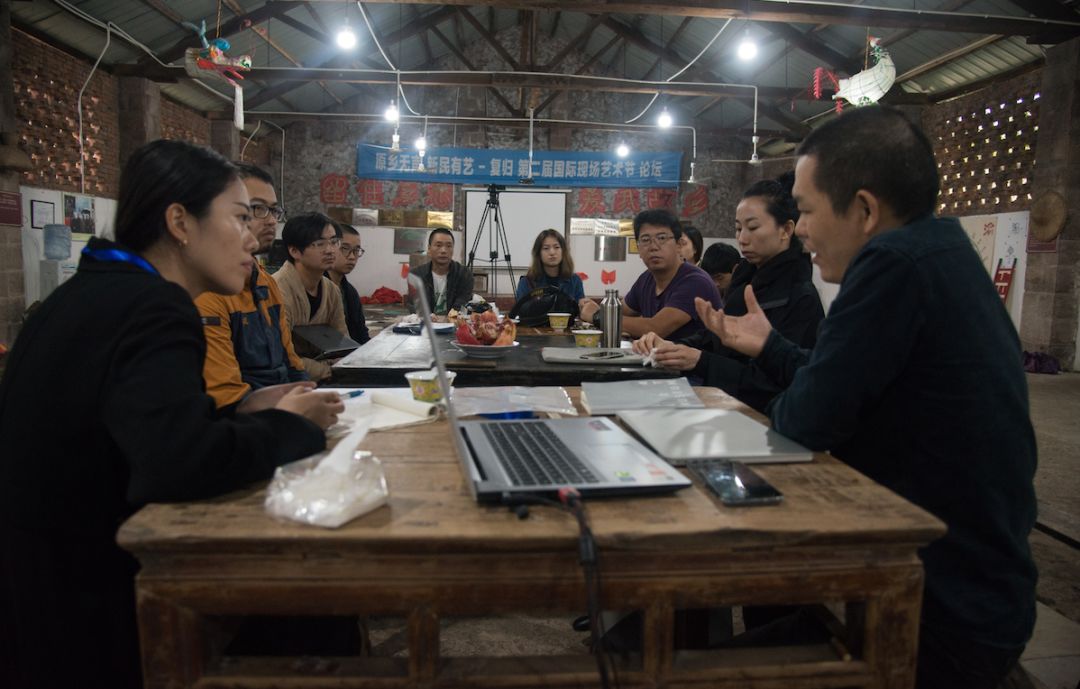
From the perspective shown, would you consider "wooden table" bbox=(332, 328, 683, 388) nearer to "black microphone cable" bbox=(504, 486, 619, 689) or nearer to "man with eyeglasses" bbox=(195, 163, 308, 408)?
"man with eyeglasses" bbox=(195, 163, 308, 408)

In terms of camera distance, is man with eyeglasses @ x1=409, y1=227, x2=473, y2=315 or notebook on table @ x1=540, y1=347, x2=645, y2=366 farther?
man with eyeglasses @ x1=409, y1=227, x2=473, y2=315

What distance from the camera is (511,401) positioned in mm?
A: 1580

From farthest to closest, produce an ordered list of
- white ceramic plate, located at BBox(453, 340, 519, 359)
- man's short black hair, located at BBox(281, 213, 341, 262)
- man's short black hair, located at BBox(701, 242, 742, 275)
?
1. man's short black hair, located at BBox(701, 242, 742, 275)
2. man's short black hair, located at BBox(281, 213, 341, 262)
3. white ceramic plate, located at BBox(453, 340, 519, 359)

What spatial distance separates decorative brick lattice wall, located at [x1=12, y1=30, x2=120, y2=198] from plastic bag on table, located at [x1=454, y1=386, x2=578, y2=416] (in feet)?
19.7

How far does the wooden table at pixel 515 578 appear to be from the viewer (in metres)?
0.85

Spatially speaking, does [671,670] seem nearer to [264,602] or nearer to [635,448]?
[635,448]

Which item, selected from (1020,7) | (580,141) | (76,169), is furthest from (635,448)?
(580,141)

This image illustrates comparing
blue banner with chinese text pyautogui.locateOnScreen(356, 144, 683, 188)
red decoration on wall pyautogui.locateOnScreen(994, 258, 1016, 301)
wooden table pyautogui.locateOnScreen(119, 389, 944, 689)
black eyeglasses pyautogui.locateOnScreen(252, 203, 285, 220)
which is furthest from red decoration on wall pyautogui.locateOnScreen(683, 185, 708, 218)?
wooden table pyautogui.locateOnScreen(119, 389, 944, 689)

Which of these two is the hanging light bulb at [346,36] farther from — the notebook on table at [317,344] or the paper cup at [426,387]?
the paper cup at [426,387]

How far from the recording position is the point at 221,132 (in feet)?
32.7

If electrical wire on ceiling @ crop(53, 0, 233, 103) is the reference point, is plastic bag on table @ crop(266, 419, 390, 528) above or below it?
below

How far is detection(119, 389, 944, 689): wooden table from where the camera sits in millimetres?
851

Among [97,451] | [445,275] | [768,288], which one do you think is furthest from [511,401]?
[445,275]

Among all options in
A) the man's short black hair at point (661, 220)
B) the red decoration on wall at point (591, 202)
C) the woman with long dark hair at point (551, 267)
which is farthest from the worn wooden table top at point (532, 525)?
the red decoration on wall at point (591, 202)
